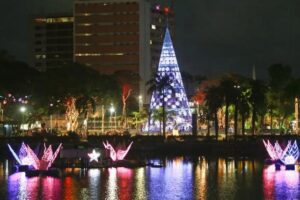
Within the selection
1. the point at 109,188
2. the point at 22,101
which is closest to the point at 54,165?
the point at 109,188

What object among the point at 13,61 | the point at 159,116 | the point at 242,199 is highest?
the point at 13,61

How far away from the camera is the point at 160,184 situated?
256ft

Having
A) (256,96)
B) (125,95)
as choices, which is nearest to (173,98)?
(125,95)

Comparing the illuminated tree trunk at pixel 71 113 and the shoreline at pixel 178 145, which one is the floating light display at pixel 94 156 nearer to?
the shoreline at pixel 178 145

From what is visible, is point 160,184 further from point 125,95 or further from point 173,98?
point 125,95

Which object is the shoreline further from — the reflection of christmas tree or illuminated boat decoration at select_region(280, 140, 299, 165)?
the reflection of christmas tree

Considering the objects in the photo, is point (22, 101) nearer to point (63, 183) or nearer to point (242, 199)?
point (63, 183)

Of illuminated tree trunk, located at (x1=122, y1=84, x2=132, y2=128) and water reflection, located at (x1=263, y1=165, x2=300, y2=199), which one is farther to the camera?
illuminated tree trunk, located at (x1=122, y1=84, x2=132, y2=128)

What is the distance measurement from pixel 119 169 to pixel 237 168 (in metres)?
17.2

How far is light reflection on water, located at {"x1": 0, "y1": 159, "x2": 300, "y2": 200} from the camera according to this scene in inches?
2741

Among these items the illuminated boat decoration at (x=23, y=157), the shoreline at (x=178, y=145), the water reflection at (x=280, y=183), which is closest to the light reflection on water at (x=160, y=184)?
the water reflection at (x=280, y=183)

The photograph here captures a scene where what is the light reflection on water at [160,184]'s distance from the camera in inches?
2741

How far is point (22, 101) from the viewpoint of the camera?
475ft

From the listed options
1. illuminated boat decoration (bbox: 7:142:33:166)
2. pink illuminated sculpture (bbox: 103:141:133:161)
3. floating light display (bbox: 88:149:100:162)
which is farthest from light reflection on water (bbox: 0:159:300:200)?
floating light display (bbox: 88:149:100:162)
